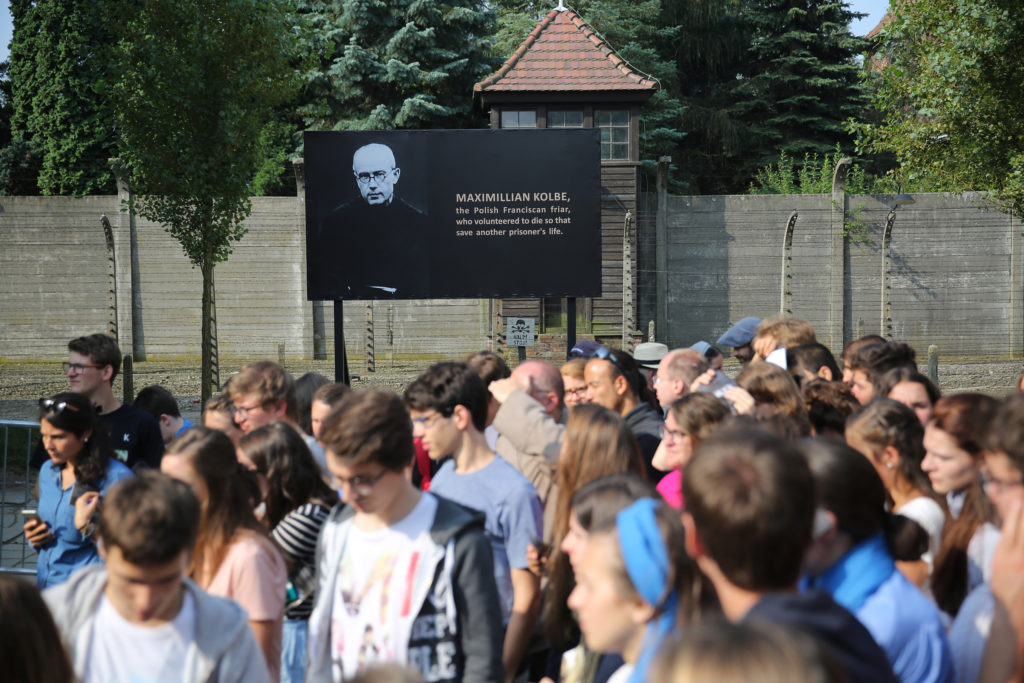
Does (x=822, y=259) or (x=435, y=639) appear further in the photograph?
(x=822, y=259)

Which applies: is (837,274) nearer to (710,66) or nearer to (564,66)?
(564,66)

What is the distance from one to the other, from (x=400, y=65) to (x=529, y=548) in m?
24.9

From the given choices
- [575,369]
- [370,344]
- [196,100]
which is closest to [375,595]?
[575,369]

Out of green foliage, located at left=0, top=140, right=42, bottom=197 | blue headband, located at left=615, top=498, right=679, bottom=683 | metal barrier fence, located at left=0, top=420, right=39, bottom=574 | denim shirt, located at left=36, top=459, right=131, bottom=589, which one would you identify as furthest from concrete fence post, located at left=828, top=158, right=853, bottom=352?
green foliage, located at left=0, top=140, right=42, bottom=197

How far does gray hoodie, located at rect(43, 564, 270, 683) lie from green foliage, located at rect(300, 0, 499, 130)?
83.1 feet

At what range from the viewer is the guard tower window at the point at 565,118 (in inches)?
876

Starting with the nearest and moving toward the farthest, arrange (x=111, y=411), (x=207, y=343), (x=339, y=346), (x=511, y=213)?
(x=111, y=411) → (x=339, y=346) → (x=511, y=213) → (x=207, y=343)

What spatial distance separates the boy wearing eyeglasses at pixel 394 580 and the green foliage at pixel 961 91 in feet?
38.4

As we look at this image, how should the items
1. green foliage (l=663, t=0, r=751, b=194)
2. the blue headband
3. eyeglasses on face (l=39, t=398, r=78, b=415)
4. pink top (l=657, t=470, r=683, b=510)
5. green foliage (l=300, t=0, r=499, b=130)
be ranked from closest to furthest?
1. the blue headband
2. pink top (l=657, t=470, r=683, b=510)
3. eyeglasses on face (l=39, t=398, r=78, b=415)
4. green foliage (l=300, t=0, r=499, b=130)
5. green foliage (l=663, t=0, r=751, b=194)

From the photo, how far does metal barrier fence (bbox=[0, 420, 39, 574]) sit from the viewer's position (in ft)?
23.5

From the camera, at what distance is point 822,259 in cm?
2259

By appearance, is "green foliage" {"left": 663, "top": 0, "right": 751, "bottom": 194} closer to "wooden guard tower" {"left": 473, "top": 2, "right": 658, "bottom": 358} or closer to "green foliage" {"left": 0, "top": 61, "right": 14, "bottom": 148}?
"wooden guard tower" {"left": 473, "top": 2, "right": 658, "bottom": 358}

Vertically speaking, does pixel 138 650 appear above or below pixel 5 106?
below

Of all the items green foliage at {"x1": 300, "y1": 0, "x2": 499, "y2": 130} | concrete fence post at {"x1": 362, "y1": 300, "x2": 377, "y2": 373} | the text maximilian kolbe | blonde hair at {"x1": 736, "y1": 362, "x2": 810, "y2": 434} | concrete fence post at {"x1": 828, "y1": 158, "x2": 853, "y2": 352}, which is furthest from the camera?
green foliage at {"x1": 300, "y1": 0, "x2": 499, "y2": 130}
